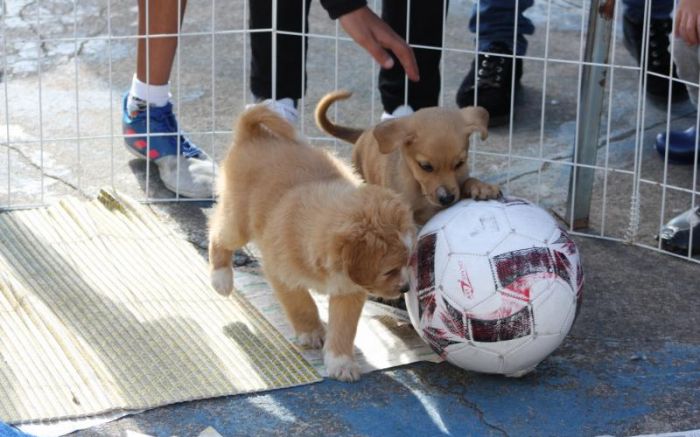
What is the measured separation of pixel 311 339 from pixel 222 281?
0.40 metres

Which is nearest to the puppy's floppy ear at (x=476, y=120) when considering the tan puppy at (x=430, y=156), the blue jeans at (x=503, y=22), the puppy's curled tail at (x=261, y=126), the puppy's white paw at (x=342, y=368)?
the tan puppy at (x=430, y=156)

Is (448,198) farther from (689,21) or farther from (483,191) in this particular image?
(689,21)

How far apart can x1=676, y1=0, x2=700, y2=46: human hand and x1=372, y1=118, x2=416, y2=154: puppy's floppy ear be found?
3.29ft

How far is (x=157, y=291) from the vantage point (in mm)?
3561

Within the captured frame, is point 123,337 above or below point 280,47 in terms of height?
below

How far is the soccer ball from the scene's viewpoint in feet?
9.48

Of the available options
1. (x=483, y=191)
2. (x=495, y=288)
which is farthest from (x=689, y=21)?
(x=495, y=288)

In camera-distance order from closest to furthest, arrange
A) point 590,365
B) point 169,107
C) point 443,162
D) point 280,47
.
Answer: point 590,365 → point 443,162 → point 280,47 → point 169,107

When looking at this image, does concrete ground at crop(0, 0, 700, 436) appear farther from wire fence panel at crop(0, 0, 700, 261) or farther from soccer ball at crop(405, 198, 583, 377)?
soccer ball at crop(405, 198, 583, 377)

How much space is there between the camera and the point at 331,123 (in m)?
3.94

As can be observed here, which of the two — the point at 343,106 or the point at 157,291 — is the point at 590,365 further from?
the point at 343,106

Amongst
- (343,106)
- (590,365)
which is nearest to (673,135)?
(343,106)

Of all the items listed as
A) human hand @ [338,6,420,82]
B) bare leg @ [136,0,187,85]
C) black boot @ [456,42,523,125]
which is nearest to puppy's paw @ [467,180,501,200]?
human hand @ [338,6,420,82]

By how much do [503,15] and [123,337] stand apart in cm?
264
